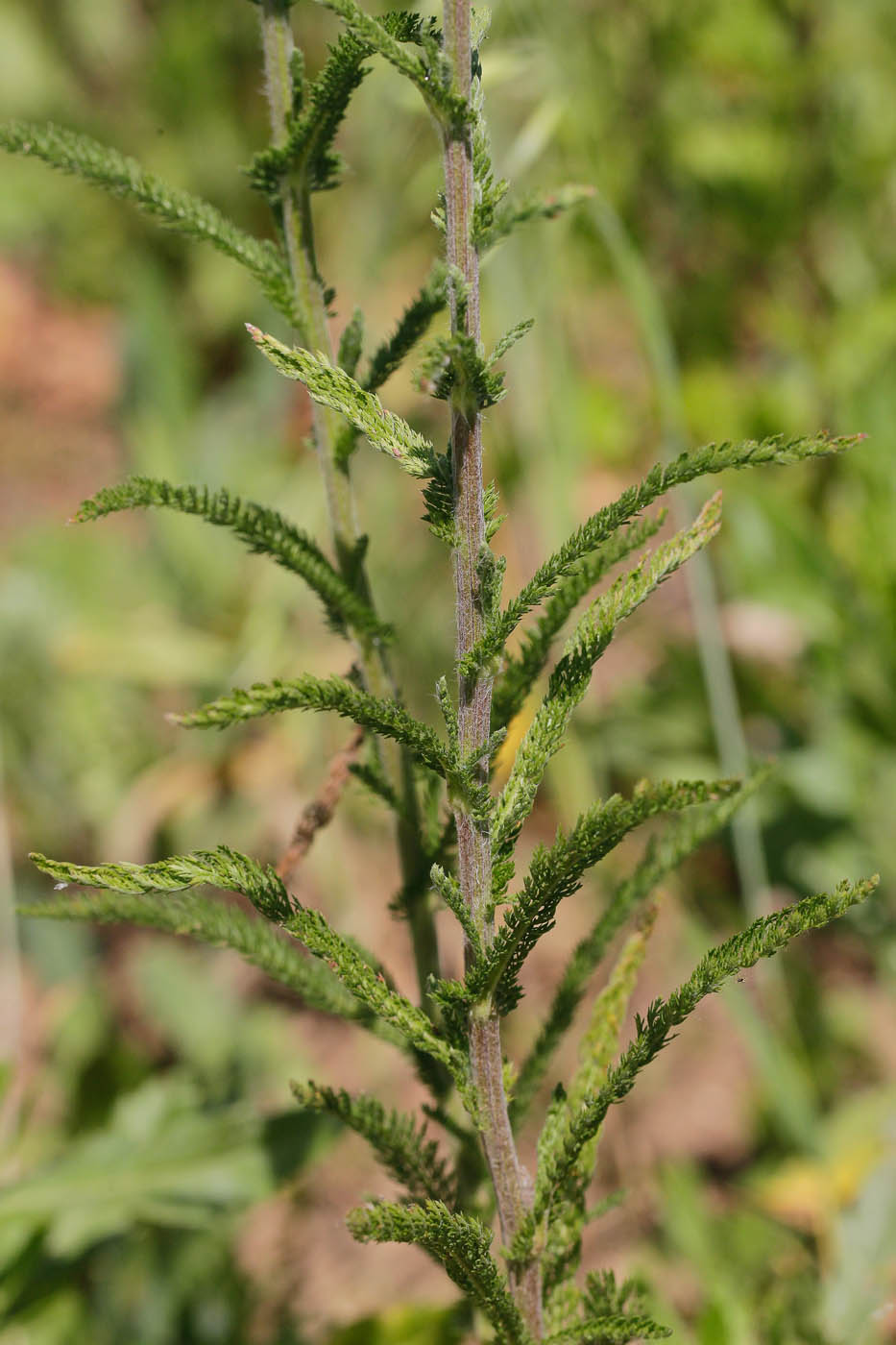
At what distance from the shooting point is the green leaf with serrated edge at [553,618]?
86 centimetres

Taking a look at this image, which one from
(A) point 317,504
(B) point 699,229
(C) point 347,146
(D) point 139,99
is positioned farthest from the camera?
(D) point 139,99

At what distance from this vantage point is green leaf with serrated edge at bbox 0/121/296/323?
2.77ft

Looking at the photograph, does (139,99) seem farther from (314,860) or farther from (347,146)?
(314,860)

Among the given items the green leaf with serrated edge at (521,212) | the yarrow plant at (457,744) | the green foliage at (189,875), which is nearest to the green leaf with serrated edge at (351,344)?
the yarrow plant at (457,744)

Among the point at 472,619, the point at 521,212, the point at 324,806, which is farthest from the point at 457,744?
the point at 521,212

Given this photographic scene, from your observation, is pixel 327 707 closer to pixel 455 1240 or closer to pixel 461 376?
pixel 461 376

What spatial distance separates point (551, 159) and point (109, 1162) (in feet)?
7.12

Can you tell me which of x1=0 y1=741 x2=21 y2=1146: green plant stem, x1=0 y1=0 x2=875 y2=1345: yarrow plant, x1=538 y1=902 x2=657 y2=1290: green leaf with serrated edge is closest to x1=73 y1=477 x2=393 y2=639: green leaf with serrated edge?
x1=0 y1=0 x2=875 y2=1345: yarrow plant

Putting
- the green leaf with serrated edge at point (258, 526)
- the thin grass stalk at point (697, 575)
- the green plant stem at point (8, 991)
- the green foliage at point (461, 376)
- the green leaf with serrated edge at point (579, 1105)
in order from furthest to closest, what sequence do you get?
the green plant stem at point (8, 991) < the thin grass stalk at point (697, 575) < the green leaf with serrated edge at point (579, 1105) < the green leaf with serrated edge at point (258, 526) < the green foliage at point (461, 376)

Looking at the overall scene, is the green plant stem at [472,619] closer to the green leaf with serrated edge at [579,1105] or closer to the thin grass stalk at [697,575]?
the green leaf with serrated edge at [579,1105]

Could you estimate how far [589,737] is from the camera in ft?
7.93

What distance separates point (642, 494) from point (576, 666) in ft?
0.43

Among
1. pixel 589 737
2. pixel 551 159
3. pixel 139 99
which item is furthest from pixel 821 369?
pixel 139 99

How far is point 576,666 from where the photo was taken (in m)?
0.79
